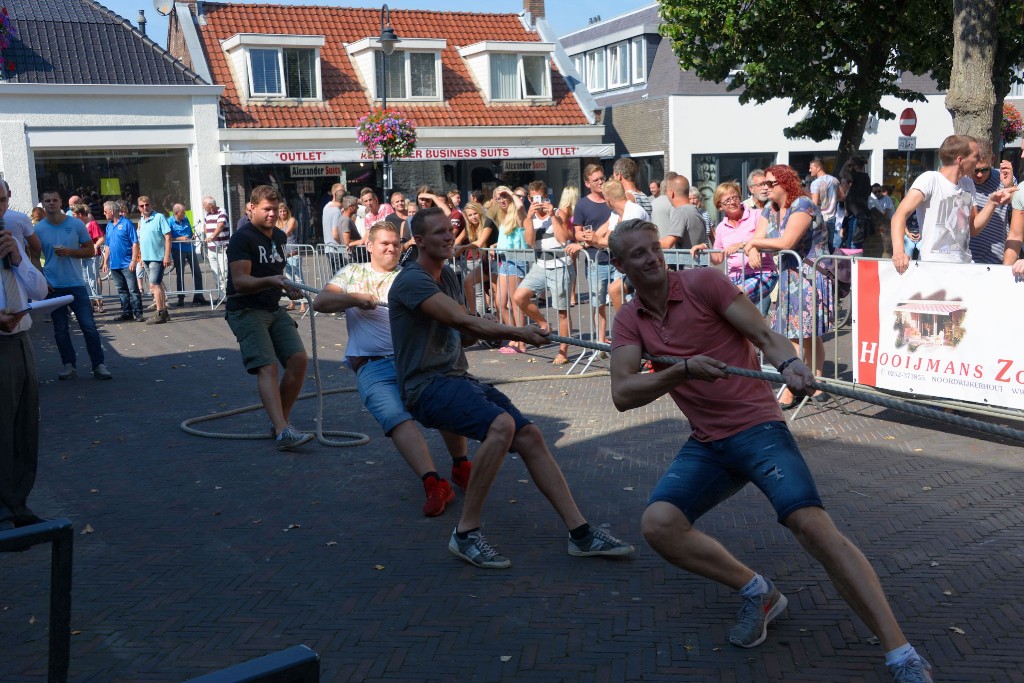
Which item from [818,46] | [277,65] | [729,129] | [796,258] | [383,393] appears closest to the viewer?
[383,393]

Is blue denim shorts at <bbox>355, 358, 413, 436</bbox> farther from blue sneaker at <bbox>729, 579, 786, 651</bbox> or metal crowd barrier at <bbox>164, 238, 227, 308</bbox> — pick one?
metal crowd barrier at <bbox>164, 238, 227, 308</bbox>

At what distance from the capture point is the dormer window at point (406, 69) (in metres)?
29.8

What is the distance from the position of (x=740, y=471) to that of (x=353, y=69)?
28.1 m

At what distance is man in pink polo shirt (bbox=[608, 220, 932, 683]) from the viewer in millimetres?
3953

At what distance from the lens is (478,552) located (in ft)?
16.6

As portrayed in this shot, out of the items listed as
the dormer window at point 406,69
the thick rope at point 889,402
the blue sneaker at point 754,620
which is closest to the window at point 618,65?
the dormer window at point 406,69

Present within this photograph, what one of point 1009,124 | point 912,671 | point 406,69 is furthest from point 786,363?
point 406,69

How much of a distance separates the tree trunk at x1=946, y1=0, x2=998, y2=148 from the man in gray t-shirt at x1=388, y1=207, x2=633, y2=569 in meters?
7.18

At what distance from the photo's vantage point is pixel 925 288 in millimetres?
7121

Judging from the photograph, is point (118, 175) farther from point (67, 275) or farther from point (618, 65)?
point (618, 65)

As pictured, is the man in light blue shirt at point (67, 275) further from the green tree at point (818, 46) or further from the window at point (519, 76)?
the window at point (519, 76)

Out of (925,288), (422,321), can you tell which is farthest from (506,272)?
(422,321)

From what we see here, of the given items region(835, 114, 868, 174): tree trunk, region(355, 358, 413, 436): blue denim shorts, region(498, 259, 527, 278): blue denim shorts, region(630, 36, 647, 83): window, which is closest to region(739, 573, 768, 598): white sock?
region(355, 358, 413, 436): blue denim shorts

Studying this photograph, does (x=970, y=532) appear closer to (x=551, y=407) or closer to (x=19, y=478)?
(x=551, y=407)
